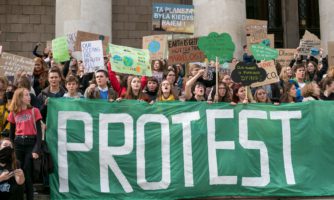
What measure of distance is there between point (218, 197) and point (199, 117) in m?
1.39

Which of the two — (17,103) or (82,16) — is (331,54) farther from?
(17,103)

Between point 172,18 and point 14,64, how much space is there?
499 cm

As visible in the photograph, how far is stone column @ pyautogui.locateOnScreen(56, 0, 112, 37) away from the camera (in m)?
17.1

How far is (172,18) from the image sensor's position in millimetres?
15852

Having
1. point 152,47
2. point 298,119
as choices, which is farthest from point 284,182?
point 152,47

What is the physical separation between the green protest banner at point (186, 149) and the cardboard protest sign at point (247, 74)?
1.61 ft

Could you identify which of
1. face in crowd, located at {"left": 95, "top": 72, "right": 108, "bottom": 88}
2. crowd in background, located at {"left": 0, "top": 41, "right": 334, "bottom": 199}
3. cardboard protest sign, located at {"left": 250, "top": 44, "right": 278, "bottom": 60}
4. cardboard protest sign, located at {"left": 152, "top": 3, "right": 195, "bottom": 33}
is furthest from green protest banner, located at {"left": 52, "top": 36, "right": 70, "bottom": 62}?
cardboard protest sign, located at {"left": 250, "top": 44, "right": 278, "bottom": 60}

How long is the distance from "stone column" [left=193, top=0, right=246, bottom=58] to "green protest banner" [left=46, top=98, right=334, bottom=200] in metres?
7.21

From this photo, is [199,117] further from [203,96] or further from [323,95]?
[323,95]

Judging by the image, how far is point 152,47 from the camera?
15.7m

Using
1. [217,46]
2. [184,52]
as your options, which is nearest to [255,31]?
[184,52]

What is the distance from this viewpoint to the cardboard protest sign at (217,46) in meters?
11.3

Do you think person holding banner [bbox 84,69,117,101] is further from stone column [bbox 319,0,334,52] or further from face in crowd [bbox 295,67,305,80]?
stone column [bbox 319,0,334,52]

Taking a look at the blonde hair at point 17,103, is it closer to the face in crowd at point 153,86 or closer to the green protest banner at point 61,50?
the face in crowd at point 153,86
